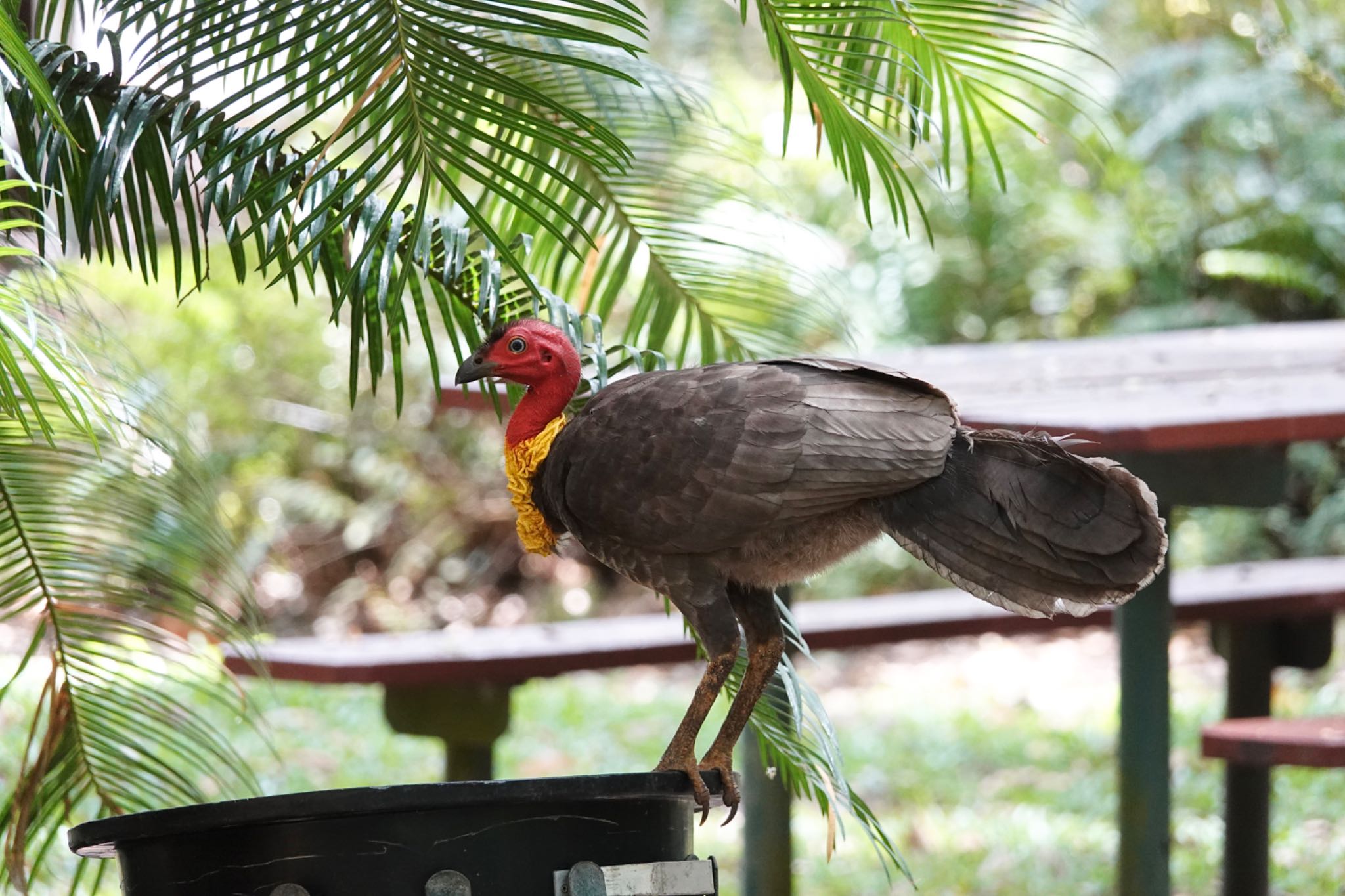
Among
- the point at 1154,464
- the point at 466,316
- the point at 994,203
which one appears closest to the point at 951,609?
the point at 1154,464

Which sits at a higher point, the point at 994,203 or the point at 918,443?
the point at 994,203

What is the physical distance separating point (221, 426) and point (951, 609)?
477 cm

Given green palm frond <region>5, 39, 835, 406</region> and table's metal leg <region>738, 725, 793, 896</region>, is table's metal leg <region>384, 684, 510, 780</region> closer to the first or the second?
table's metal leg <region>738, 725, 793, 896</region>

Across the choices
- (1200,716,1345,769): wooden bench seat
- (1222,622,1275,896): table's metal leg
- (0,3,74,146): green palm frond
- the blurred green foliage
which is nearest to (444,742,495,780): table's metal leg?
(1200,716,1345,769): wooden bench seat

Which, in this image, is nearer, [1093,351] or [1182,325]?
[1093,351]

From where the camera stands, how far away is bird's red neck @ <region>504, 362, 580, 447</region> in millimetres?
1996

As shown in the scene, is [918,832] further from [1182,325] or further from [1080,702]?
[1182,325]

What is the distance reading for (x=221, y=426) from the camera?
26.1ft

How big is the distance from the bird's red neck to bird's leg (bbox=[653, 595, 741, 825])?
310 mm

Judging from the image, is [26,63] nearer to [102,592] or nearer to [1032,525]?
[102,592]

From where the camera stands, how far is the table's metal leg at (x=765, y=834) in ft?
12.6

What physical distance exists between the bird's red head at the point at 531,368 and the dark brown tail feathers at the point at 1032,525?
0.46 m

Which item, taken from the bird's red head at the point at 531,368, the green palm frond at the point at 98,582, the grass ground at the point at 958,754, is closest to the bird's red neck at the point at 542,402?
the bird's red head at the point at 531,368

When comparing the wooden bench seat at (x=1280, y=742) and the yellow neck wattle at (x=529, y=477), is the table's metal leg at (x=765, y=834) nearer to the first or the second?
the wooden bench seat at (x=1280, y=742)
